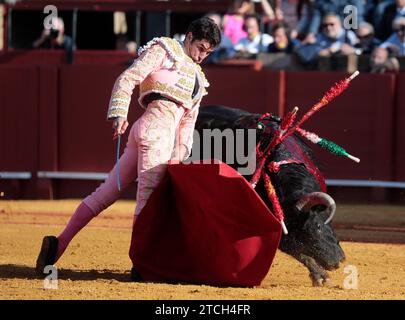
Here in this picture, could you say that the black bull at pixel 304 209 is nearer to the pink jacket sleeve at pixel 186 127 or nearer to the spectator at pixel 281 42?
the pink jacket sleeve at pixel 186 127

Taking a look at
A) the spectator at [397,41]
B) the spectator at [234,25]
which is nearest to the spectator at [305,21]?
the spectator at [234,25]

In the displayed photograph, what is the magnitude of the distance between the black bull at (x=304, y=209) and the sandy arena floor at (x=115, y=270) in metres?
0.13

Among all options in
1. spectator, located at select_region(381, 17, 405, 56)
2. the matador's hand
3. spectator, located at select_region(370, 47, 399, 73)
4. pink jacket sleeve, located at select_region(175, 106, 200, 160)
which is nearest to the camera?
the matador's hand

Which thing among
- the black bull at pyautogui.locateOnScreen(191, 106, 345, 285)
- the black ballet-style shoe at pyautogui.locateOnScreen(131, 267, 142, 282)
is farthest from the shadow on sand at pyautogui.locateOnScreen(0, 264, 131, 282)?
the black bull at pyautogui.locateOnScreen(191, 106, 345, 285)

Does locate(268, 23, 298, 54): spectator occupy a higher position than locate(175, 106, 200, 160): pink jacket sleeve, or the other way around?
locate(175, 106, 200, 160): pink jacket sleeve

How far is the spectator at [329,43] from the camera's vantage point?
10234 millimetres

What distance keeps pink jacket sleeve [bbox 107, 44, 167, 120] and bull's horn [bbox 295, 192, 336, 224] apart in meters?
0.98

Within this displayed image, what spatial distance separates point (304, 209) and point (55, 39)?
6.23 m

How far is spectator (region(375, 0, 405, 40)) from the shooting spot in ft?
33.6

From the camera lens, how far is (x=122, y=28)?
11531 millimetres

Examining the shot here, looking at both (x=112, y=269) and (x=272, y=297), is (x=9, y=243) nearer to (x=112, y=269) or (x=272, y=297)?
(x=112, y=269)

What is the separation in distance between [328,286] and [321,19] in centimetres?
585

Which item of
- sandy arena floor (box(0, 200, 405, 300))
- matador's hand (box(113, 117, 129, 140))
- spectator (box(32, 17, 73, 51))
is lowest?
sandy arena floor (box(0, 200, 405, 300))

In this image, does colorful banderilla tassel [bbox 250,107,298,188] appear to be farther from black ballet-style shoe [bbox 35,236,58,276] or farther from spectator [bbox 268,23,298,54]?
spectator [bbox 268,23,298,54]
